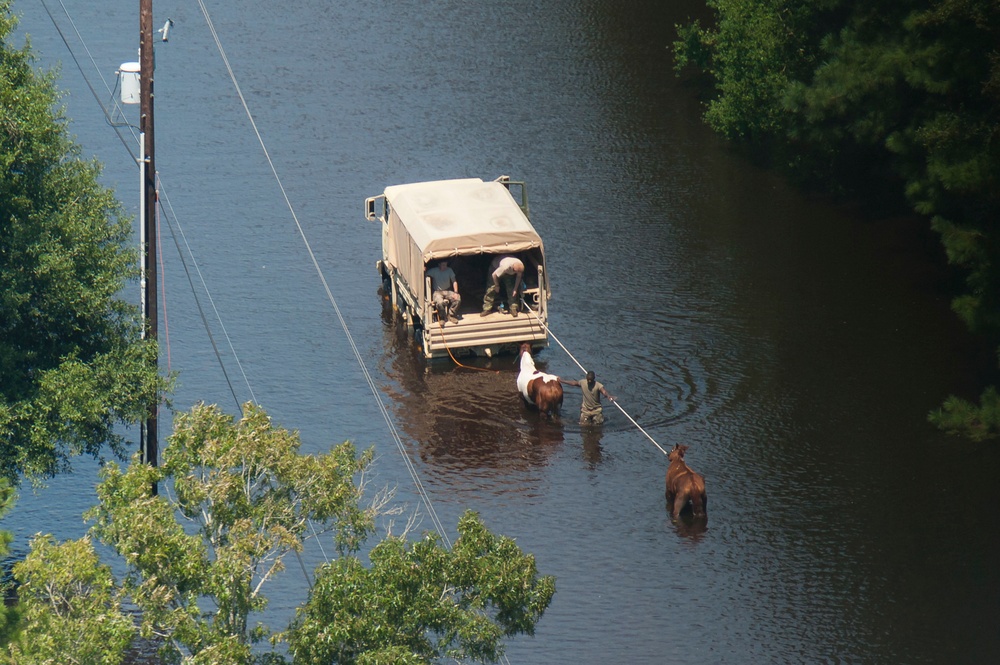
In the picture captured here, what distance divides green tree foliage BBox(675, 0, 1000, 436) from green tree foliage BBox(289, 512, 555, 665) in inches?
638

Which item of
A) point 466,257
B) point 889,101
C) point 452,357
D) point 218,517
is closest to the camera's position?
point 218,517

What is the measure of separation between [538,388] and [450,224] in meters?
4.95

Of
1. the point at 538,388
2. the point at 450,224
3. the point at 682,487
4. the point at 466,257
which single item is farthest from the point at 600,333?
the point at 682,487

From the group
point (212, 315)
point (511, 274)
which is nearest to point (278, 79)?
Result: point (212, 315)

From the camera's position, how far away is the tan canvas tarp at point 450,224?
111 ft

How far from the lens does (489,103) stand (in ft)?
174

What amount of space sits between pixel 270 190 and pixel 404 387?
14.2 meters

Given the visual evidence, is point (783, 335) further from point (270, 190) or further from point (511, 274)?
point (270, 190)

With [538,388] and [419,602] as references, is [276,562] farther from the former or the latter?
[538,388]

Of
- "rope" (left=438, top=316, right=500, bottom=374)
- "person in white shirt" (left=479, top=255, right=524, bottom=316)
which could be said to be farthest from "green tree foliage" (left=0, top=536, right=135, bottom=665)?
"person in white shirt" (left=479, top=255, right=524, bottom=316)

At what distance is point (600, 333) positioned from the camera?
119 feet

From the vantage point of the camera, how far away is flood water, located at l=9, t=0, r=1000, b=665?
25.8 m

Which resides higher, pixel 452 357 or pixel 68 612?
pixel 68 612

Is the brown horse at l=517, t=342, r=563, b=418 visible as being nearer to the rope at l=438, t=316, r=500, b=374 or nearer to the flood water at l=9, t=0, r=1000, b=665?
the flood water at l=9, t=0, r=1000, b=665
